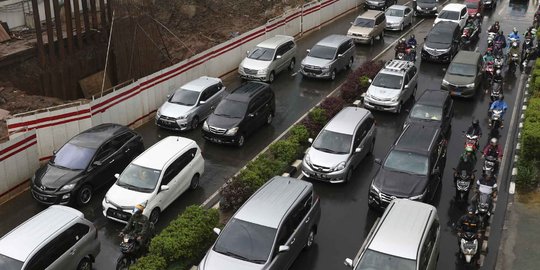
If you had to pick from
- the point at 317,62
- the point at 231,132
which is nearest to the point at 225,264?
the point at 231,132

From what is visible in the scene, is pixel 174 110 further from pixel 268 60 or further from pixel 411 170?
pixel 411 170

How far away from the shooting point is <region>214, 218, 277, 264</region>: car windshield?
42.2 ft

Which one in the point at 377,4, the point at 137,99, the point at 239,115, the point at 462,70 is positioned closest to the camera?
the point at 239,115

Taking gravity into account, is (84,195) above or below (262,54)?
below

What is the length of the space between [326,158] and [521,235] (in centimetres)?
633

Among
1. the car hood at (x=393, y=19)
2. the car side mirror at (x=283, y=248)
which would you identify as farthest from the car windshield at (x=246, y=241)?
the car hood at (x=393, y=19)

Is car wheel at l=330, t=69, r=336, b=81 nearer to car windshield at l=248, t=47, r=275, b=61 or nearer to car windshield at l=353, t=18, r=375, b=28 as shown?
car windshield at l=248, t=47, r=275, b=61

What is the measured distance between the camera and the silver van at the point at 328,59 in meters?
28.2

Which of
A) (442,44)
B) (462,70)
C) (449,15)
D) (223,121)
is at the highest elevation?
(449,15)

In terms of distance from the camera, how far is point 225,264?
12656 mm

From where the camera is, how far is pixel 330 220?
16.6m

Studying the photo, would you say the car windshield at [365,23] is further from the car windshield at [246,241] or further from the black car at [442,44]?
the car windshield at [246,241]

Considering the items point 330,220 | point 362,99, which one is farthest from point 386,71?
point 330,220

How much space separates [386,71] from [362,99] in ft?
5.55
